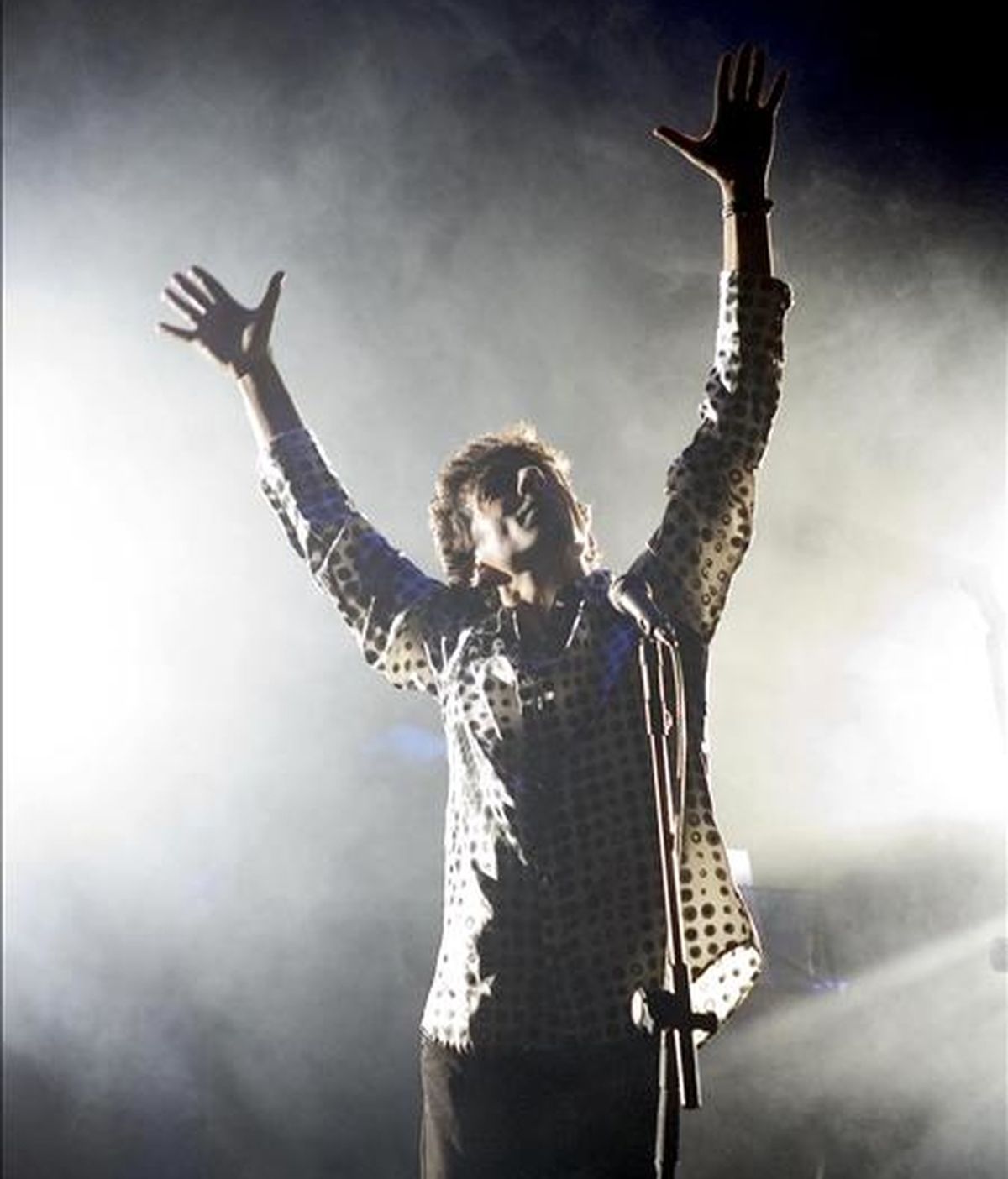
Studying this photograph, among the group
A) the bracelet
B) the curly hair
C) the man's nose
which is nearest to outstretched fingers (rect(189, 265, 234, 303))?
the curly hair

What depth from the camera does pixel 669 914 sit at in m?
1.78

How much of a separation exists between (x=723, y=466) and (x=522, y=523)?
0.44 m

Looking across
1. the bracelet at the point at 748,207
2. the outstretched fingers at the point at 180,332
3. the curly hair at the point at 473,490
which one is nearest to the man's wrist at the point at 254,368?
the outstretched fingers at the point at 180,332

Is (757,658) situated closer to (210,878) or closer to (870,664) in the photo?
(870,664)

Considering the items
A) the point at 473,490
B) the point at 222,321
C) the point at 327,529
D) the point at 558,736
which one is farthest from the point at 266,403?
the point at 558,736

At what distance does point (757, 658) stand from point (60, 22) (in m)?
2.60

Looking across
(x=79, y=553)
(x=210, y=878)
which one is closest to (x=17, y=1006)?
(x=210, y=878)

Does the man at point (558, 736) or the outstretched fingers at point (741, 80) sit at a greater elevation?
the outstretched fingers at point (741, 80)

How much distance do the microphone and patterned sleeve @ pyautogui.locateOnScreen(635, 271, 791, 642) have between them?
81mm

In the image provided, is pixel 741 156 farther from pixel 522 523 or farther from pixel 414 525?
pixel 414 525

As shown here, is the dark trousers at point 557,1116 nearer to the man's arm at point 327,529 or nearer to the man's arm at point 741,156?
the man's arm at point 327,529

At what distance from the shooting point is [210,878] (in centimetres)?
290

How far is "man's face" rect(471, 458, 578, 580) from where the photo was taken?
7.88 ft

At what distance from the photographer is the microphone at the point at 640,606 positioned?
2.02 meters
